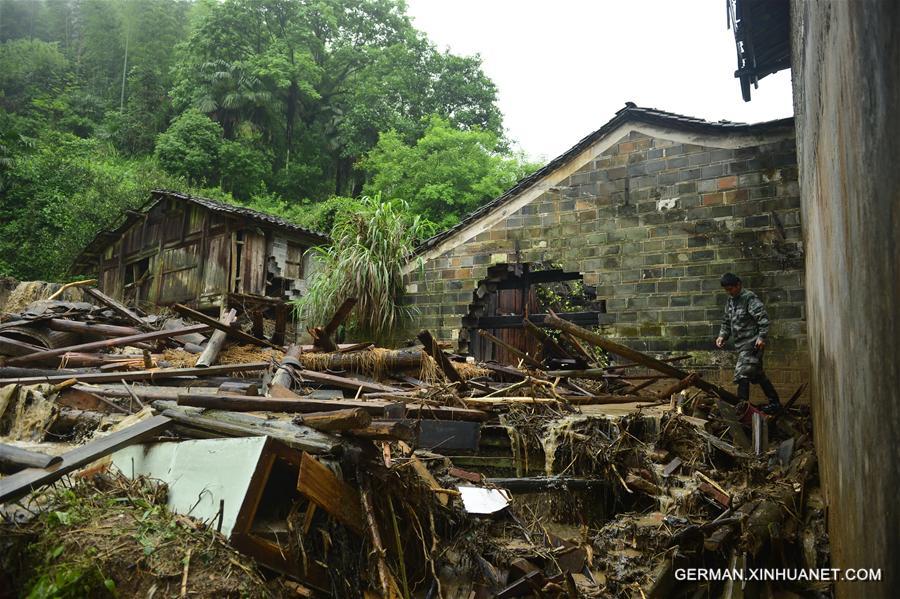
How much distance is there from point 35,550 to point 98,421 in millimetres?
2138

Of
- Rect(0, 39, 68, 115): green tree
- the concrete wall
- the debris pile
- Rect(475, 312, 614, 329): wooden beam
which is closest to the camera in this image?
the concrete wall

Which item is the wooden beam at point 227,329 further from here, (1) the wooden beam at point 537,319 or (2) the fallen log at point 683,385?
(2) the fallen log at point 683,385

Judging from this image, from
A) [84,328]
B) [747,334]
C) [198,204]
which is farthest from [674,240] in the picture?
[198,204]

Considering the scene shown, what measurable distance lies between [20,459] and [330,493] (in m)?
1.71

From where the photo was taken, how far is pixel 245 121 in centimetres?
3028

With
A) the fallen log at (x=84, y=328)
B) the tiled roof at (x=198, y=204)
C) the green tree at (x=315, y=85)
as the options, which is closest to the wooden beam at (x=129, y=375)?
the fallen log at (x=84, y=328)

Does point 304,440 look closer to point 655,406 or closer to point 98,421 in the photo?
point 98,421

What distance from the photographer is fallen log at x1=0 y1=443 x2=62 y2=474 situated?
338cm

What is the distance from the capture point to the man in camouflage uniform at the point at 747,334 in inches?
299

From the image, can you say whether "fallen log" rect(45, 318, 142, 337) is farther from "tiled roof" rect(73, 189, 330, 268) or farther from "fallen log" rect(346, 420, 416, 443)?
"tiled roof" rect(73, 189, 330, 268)

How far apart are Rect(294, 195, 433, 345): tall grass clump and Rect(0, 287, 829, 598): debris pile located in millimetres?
4435

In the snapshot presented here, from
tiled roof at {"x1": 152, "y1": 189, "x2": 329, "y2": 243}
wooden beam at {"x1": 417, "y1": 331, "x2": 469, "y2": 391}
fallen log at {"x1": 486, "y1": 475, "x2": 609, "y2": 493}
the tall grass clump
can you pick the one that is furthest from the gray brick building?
tiled roof at {"x1": 152, "y1": 189, "x2": 329, "y2": 243}

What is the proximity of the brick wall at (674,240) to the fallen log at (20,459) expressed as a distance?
27.6 ft

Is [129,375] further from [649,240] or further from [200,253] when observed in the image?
[200,253]
